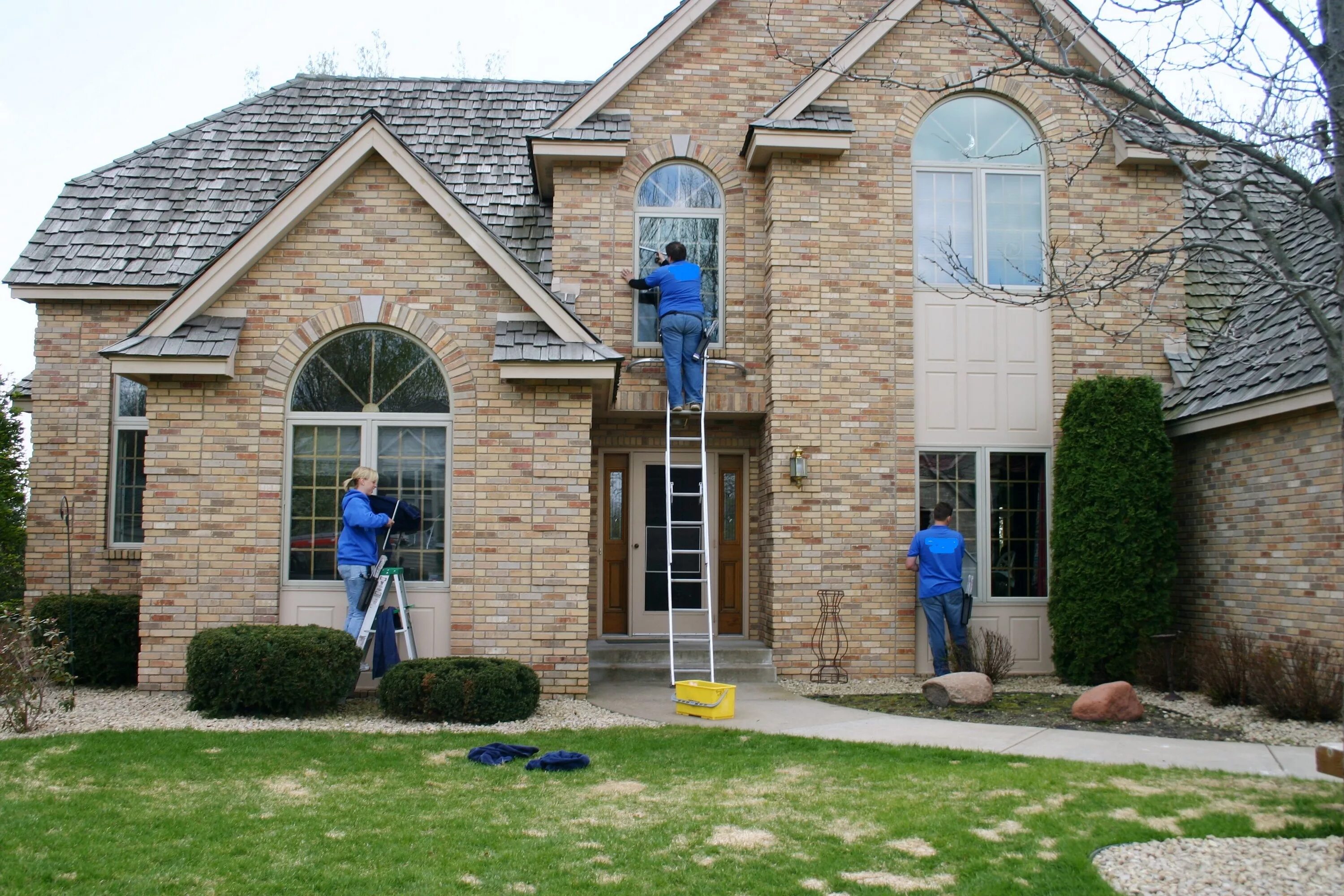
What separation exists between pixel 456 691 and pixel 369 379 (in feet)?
11.1

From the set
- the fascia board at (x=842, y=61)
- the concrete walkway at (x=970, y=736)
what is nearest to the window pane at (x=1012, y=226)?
the fascia board at (x=842, y=61)

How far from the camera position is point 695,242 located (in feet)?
43.3

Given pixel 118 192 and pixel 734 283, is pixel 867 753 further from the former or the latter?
pixel 118 192

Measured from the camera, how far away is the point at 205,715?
372 inches

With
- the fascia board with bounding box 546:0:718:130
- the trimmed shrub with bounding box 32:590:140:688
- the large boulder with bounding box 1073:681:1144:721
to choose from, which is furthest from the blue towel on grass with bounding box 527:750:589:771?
the fascia board with bounding box 546:0:718:130

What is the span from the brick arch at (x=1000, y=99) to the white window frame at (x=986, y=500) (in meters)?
3.43

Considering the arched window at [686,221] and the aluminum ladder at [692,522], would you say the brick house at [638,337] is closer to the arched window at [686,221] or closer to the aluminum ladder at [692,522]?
the arched window at [686,221]

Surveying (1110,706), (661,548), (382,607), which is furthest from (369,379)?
(1110,706)

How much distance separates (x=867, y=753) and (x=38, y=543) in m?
9.99

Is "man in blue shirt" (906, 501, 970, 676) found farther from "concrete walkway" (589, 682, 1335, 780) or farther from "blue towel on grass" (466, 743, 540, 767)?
"blue towel on grass" (466, 743, 540, 767)

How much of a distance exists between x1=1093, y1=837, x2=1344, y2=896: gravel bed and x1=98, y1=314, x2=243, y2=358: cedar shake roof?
335 inches

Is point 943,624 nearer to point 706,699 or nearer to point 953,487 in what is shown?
point 953,487

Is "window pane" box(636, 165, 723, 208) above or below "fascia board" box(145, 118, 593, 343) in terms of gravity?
above

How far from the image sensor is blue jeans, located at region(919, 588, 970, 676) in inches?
464
